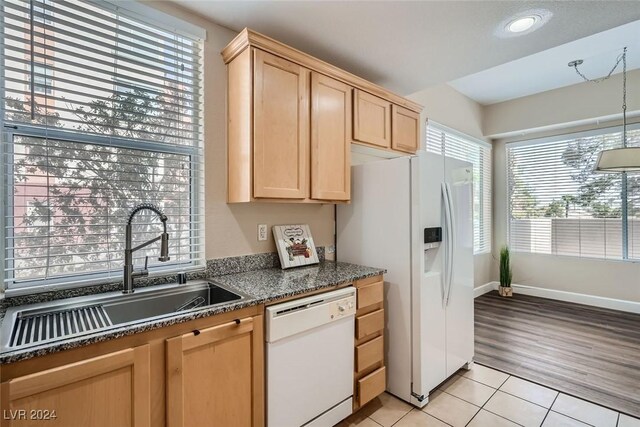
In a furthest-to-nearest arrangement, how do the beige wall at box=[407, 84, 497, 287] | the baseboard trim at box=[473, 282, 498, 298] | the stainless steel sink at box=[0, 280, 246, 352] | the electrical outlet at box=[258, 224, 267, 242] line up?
1. the baseboard trim at box=[473, 282, 498, 298]
2. the beige wall at box=[407, 84, 497, 287]
3. the electrical outlet at box=[258, 224, 267, 242]
4. the stainless steel sink at box=[0, 280, 246, 352]

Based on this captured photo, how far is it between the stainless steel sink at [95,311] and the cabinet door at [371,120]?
1583mm

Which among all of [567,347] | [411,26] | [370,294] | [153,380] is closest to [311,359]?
[370,294]

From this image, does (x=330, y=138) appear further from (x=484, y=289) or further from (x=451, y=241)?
(x=484, y=289)

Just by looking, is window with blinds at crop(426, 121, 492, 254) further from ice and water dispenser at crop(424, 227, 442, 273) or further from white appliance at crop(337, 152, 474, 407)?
ice and water dispenser at crop(424, 227, 442, 273)

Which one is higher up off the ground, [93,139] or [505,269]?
[93,139]

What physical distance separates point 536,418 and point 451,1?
2627 millimetres

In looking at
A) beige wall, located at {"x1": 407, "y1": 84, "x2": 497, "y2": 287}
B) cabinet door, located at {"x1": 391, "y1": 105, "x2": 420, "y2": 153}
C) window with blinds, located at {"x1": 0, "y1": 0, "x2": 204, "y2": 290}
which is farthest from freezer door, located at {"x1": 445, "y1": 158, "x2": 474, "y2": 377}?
window with blinds, located at {"x1": 0, "y1": 0, "x2": 204, "y2": 290}

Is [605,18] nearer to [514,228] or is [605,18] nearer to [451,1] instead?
[451,1]

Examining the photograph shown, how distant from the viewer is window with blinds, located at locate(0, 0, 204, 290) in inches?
57.9

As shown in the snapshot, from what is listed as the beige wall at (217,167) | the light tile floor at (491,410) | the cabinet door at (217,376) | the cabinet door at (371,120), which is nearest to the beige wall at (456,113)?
the cabinet door at (371,120)

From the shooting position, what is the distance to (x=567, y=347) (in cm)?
303

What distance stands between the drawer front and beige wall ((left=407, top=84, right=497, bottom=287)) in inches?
95.0

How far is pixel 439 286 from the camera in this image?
2309 millimetres

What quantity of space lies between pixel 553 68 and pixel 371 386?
4107 mm
